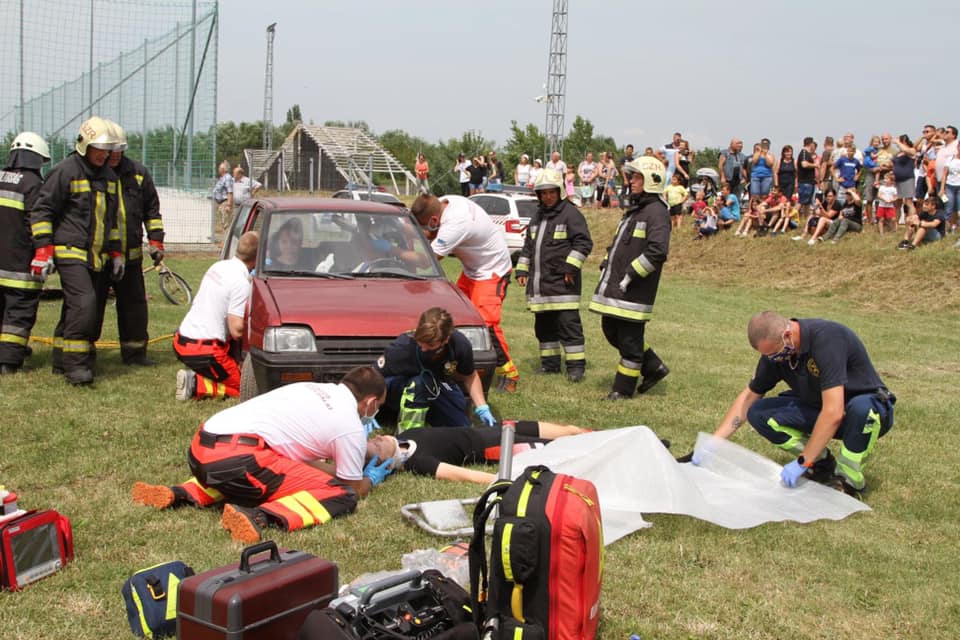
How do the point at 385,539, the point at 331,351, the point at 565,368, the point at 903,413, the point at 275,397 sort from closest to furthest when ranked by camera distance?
the point at 385,539 < the point at 275,397 < the point at 331,351 < the point at 903,413 < the point at 565,368

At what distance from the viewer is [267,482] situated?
190 inches

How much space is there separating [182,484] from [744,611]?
320 cm

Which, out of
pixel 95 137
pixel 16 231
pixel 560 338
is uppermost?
pixel 95 137

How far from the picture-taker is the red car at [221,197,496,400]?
636cm

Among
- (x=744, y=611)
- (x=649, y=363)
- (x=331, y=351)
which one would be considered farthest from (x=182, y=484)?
(x=649, y=363)

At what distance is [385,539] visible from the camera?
462 cm

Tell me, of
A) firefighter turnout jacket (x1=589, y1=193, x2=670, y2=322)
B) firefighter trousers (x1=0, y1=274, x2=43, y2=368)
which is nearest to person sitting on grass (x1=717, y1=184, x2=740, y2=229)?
firefighter turnout jacket (x1=589, y1=193, x2=670, y2=322)

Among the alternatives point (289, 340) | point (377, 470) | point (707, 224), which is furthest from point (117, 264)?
point (707, 224)

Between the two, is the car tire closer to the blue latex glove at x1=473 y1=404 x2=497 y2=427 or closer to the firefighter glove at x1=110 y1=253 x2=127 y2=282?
the blue latex glove at x1=473 y1=404 x2=497 y2=427

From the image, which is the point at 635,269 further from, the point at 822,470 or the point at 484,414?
the point at 822,470

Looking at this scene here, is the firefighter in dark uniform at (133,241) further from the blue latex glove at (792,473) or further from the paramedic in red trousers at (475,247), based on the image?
the blue latex glove at (792,473)

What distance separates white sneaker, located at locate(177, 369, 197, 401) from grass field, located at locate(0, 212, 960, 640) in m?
0.10

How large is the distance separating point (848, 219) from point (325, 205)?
16.5 metres

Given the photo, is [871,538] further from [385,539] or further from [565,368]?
[565,368]
